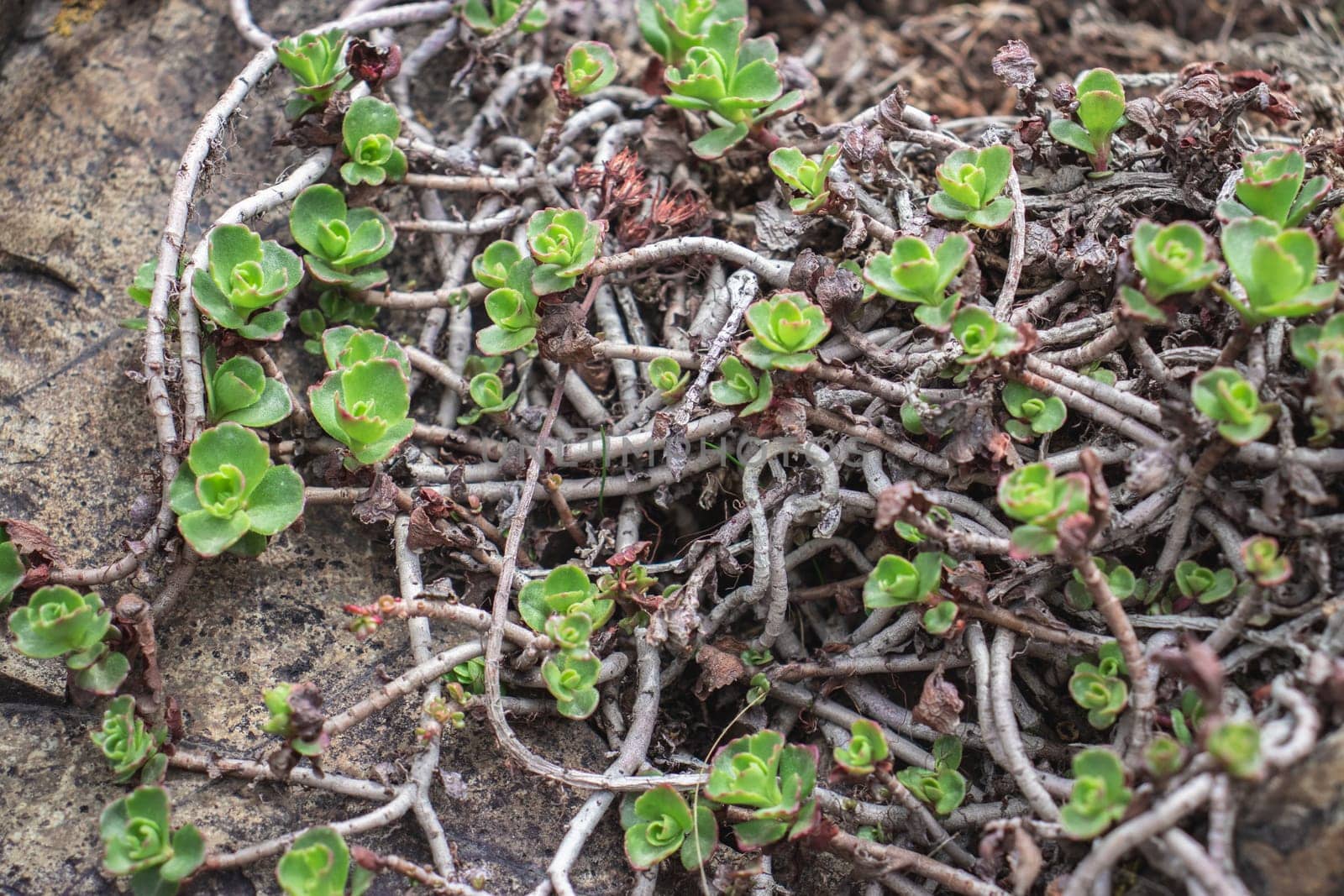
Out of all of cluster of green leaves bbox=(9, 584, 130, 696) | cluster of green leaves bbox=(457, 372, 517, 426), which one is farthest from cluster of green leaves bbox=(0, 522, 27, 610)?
cluster of green leaves bbox=(457, 372, 517, 426)

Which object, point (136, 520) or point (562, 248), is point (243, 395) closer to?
point (136, 520)

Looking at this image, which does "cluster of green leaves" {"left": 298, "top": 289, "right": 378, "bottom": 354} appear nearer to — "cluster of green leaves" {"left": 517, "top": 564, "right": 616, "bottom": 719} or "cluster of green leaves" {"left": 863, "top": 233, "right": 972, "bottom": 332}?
"cluster of green leaves" {"left": 517, "top": 564, "right": 616, "bottom": 719}

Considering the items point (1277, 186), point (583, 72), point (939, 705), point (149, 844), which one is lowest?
point (939, 705)

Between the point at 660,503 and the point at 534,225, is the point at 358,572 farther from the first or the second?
the point at 534,225

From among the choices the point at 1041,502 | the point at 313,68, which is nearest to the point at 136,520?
the point at 313,68

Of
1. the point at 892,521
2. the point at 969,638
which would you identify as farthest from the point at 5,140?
the point at 969,638
